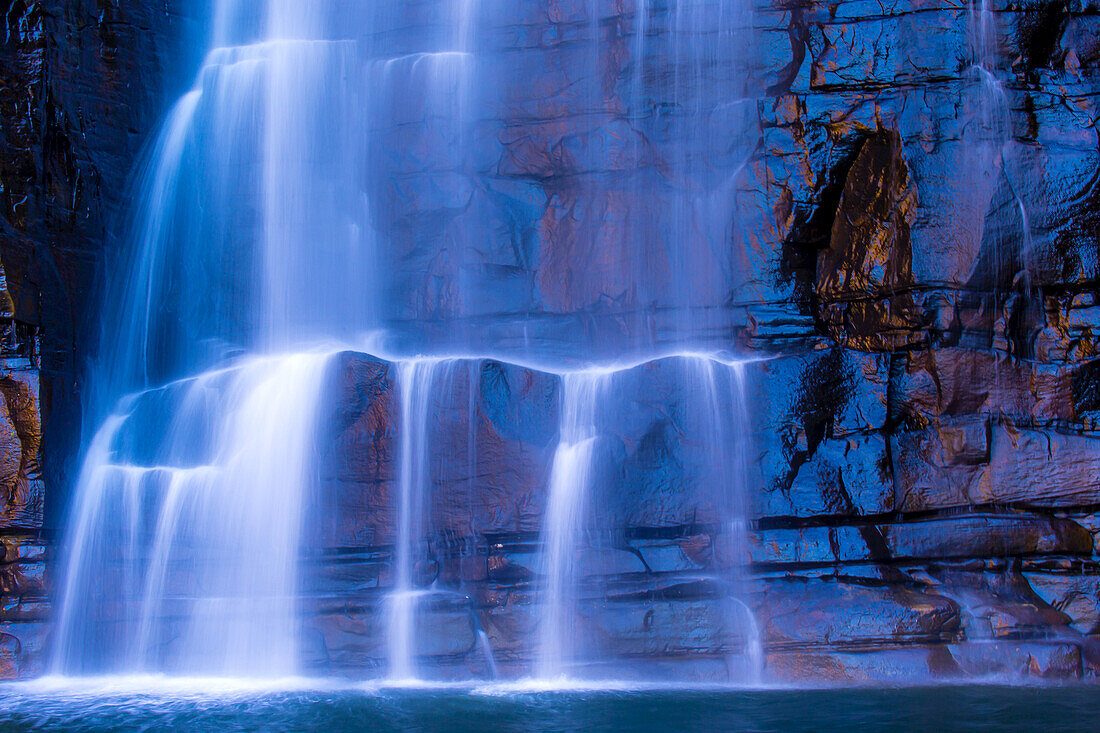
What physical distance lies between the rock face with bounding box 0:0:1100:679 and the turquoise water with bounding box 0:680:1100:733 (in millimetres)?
653

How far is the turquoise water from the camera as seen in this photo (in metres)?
6.29

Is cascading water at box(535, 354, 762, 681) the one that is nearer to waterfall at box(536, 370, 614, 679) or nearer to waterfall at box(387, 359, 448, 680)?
waterfall at box(536, 370, 614, 679)

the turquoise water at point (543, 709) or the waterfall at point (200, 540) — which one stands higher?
the waterfall at point (200, 540)

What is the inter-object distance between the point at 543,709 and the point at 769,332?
4909 millimetres

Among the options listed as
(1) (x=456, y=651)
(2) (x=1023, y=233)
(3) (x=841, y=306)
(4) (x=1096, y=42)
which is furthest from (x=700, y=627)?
(4) (x=1096, y=42)

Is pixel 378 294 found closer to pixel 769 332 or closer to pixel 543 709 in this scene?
pixel 769 332

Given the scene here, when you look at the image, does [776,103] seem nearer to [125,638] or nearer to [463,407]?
Answer: [463,407]

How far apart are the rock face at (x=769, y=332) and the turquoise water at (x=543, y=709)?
2.14 feet

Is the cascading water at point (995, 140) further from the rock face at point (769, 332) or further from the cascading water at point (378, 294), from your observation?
the cascading water at point (378, 294)

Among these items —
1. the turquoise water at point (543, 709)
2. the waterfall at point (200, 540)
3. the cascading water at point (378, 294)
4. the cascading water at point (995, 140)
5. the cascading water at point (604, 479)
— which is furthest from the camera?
the cascading water at point (995, 140)

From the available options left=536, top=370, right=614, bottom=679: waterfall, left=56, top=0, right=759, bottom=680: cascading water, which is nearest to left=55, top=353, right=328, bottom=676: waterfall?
left=56, top=0, right=759, bottom=680: cascading water

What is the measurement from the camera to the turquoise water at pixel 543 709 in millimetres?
6285

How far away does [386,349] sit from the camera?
10.2 meters

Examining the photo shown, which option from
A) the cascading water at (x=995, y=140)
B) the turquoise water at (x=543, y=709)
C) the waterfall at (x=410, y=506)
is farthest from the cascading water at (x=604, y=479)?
the cascading water at (x=995, y=140)
